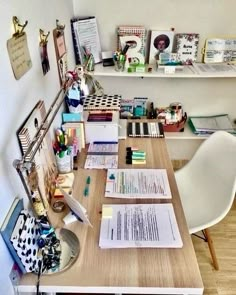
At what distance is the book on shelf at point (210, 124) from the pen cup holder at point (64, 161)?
1.22 m

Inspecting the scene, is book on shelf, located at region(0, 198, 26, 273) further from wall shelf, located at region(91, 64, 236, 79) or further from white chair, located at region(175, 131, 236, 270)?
wall shelf, located at region(91, 64, 236, 79)

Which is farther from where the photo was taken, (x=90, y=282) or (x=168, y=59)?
(x=168, y=59)

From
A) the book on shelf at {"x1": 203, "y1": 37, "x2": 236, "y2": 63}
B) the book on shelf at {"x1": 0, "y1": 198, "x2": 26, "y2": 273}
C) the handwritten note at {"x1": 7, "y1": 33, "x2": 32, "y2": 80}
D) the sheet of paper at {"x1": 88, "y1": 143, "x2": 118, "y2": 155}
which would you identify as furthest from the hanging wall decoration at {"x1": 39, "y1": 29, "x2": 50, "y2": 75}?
the book on shelf at {"x1": 203, "y1": 37, "x2": 236, "y2": 63}

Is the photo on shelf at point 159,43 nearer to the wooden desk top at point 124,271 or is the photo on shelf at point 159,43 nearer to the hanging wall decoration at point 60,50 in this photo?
the hanging wall decoration at point 60,50

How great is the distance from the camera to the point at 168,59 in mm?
2021

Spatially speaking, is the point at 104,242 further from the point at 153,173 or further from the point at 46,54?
the point at 46,54

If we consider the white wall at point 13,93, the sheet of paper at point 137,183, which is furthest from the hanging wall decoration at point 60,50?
the sheet of paper at point 137,183

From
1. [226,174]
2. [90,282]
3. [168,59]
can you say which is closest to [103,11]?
[168,59]

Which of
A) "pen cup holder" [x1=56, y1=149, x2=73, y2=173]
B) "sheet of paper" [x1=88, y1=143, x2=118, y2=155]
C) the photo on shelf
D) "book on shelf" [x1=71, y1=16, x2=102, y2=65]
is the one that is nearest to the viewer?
"pen cup holder" [x1=56, y1=149, x2=73, y2=173]

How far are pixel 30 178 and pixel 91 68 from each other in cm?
122

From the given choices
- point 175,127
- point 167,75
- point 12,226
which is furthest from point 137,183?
point 175,127

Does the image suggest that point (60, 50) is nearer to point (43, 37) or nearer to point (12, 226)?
point (43, 37)

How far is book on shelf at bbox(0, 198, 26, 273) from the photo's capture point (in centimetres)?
81

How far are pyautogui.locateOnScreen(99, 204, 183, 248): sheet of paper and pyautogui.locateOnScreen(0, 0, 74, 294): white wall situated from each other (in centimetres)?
33
